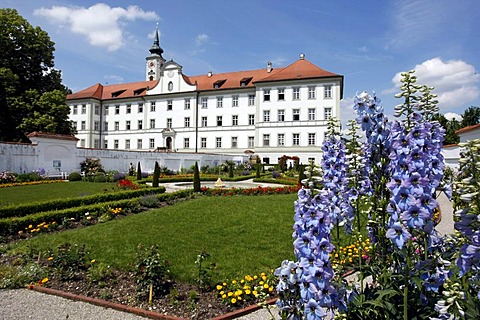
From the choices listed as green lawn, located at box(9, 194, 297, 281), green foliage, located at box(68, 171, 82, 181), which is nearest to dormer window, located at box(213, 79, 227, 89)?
green foliage, located at box(68, 171, 82, 181)

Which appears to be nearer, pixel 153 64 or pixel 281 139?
pixel 281 139

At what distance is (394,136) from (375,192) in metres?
0.54

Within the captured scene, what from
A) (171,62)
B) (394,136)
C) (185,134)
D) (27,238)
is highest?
(171,62)

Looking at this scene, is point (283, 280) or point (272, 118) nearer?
point (283, 280)

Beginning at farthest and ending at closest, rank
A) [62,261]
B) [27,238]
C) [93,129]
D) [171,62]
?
[93,129] → [171,62] → [27,238] → [62,261]

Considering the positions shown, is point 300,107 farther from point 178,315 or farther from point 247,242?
point 178,315

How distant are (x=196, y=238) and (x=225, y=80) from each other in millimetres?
39929

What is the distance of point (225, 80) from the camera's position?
45094 mm

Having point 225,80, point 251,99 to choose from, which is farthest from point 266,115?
point 225,80

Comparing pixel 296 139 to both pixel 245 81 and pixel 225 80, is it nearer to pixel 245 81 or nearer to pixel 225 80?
pixel 245 81

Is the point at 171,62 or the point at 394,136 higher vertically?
the point at 171,62

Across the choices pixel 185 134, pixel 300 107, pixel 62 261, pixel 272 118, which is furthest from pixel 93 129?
pixel 62 261

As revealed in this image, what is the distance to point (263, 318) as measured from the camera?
4094 mm

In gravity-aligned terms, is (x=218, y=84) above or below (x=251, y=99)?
above
